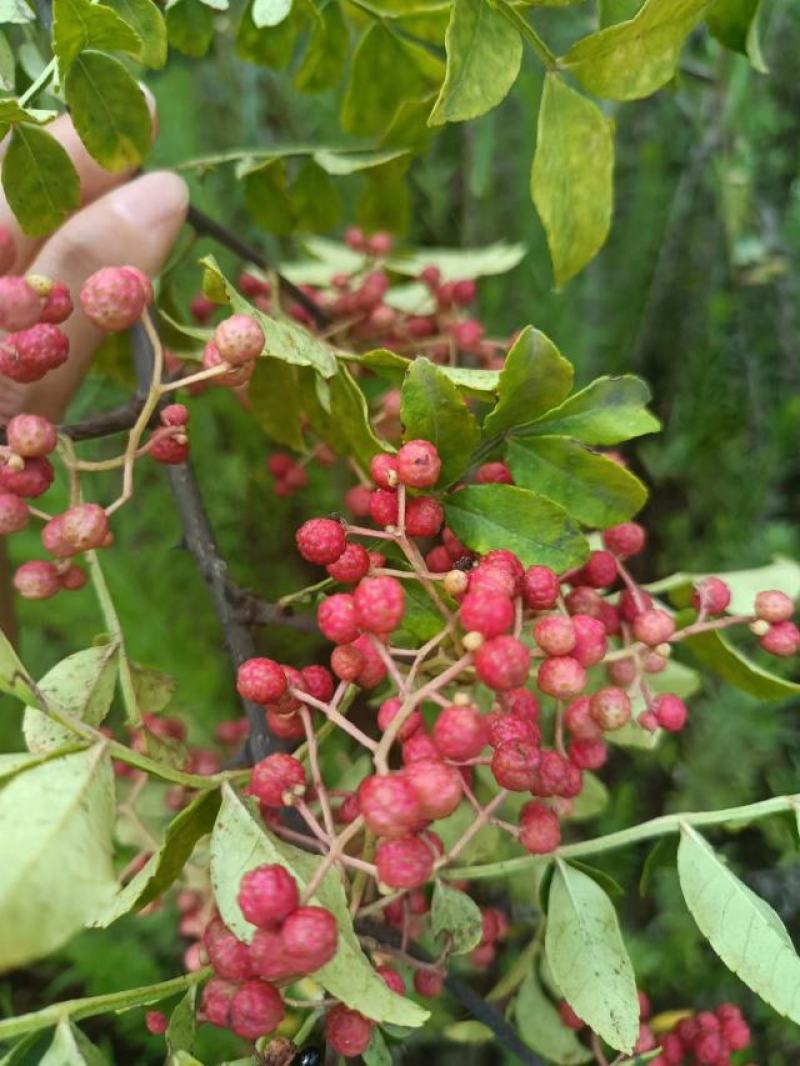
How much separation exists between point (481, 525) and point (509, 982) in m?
0.40

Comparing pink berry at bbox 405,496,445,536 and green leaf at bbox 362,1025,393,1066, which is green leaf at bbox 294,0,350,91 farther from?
green leaf at bbox 362,1025,393,1066

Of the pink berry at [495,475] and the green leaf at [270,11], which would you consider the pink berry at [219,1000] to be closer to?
the pink berry at [495,475]

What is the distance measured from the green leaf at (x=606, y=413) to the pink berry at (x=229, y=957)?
29 cm

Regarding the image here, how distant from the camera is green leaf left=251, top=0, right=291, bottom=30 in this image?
1.77ft

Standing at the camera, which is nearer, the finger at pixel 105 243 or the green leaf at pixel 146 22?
the green leaf at pixel 146 22

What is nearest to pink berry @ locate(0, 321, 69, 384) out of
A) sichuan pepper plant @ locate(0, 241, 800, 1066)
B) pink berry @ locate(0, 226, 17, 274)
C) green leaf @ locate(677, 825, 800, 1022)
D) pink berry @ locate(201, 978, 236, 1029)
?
sichuan pepper plant @ locate(0, 241, 800, 1066)

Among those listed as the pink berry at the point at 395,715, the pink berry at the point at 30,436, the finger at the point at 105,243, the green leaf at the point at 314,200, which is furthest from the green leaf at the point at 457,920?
the green leaf at the point at 314,200

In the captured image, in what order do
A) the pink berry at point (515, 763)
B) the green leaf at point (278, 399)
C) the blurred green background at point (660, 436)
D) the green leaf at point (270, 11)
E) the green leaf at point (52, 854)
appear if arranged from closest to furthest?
the green leaf at point (52, 854), the pink berry at point (515, 763), the green leaf at point (270, 11), the green leaf at point (278, 399), the blurred green background at point (660, 436)

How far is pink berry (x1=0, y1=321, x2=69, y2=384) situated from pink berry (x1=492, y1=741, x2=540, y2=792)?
11.7 inches

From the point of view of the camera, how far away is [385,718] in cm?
45

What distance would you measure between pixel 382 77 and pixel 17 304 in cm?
38

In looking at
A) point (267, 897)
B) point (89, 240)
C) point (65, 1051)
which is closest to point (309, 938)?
point (267, 897)

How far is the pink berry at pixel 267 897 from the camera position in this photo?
39 centimetres

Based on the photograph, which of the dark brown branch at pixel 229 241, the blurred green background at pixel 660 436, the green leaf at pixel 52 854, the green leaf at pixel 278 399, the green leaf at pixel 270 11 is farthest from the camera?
the blurred green background at pixel 660 436
